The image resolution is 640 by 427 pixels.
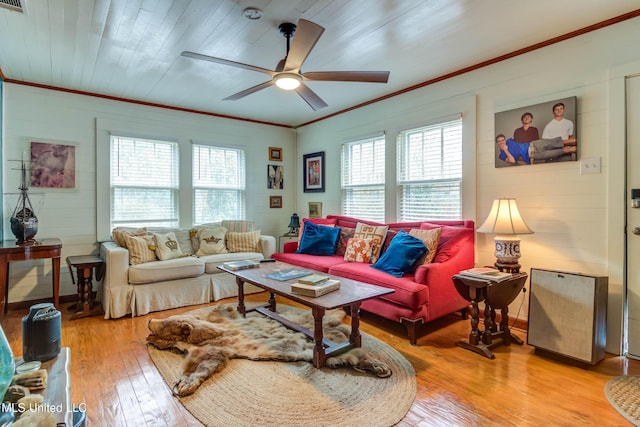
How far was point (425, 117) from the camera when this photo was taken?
388cm

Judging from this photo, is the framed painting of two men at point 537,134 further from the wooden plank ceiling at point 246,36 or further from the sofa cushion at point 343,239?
the sofa cushion at point 343,239

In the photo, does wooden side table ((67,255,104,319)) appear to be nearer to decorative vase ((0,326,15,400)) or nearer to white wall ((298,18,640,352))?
decorative vase ((0,326,15,400))

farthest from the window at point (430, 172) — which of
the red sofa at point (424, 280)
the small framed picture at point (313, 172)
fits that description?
the small framed picture at point (313, 172)

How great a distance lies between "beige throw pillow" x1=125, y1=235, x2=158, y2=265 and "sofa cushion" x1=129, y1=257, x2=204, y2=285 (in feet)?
0.34

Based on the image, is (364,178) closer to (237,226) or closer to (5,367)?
(237,226)

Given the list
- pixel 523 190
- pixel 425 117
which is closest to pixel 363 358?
pixel 523 190

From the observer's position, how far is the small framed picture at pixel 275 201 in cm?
566

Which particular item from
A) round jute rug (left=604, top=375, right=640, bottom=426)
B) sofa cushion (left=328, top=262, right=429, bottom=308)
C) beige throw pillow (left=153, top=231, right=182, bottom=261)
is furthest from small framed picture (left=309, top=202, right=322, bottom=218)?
round jute rug (left=604, top=375, right=640, bottom=426)

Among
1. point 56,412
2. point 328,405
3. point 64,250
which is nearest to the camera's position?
point 56,412

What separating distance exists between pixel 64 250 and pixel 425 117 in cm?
449

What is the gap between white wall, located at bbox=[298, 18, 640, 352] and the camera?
2.59 m

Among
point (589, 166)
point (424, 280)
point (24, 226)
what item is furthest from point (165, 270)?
point (589, 166)

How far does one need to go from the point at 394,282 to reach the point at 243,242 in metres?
2.39

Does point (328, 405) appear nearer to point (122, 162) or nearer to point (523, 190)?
point (523, 190)
